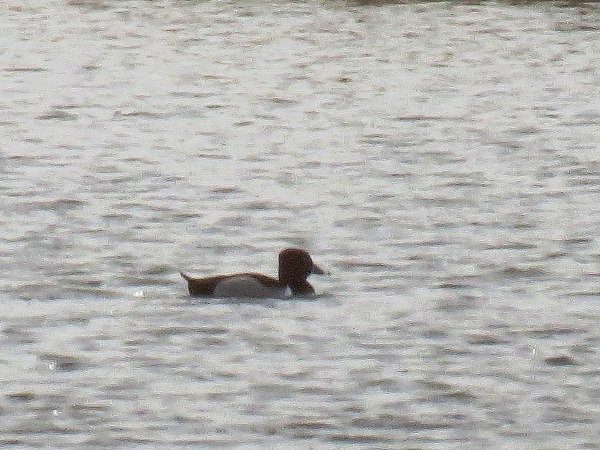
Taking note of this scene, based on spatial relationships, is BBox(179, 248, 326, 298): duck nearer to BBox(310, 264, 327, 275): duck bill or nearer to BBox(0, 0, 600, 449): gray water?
BBox(310, 264, 327, 275): duck bill

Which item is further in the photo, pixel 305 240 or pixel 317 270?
pixel 305 240

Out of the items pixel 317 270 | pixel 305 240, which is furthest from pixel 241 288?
pixel 305 240

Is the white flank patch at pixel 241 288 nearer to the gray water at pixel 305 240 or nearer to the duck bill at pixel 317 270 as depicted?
the gray water at pixel 305 240

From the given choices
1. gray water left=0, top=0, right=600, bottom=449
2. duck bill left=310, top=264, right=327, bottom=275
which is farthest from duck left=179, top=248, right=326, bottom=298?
gray water left=0, top=0, right=600, bottom=449

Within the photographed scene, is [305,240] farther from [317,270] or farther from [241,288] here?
[241,288]

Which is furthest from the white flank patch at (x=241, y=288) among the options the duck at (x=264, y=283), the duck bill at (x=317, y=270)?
the duck bill at (x=317, y=270)

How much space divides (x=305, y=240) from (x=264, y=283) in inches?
73.5

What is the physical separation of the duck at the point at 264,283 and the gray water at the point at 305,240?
0.11 meters

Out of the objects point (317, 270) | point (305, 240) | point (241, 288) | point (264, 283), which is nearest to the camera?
point (241, 288)

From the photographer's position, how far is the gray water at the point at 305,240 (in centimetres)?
893

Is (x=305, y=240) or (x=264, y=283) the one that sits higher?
A: (x=264, y=283)

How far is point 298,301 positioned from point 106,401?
98.9 inches

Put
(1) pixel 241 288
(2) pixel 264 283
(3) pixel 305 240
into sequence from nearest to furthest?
(1) pixel 241 288 → (2) pixel 264 283 → (3) pixel 305 240

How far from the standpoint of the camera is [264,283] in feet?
37.0
